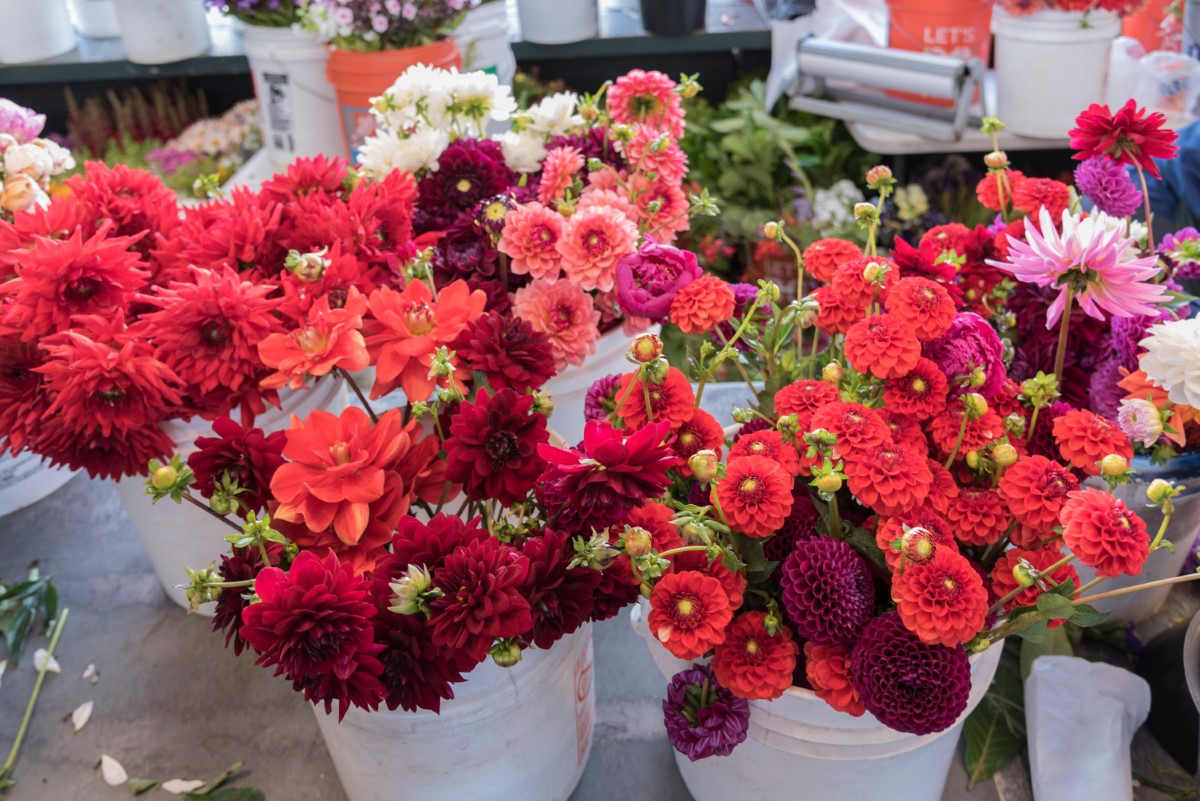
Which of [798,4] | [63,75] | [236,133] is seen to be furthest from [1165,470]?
[63,75]

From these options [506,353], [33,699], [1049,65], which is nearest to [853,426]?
[506,353]

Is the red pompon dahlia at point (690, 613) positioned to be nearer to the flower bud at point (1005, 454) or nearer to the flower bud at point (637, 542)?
the flower bud at point (637, 542)

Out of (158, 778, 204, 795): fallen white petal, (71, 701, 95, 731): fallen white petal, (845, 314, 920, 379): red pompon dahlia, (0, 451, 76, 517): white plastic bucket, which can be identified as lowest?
(158, 778, 204, 795): fallen white petal

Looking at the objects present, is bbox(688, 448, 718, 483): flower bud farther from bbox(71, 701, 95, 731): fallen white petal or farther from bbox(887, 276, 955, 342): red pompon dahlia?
bbox(71, 701, 95, 731): fallen white petal

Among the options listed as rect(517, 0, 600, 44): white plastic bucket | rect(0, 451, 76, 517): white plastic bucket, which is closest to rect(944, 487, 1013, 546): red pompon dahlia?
rect(0, 451, 76, 517): white plastic bucket

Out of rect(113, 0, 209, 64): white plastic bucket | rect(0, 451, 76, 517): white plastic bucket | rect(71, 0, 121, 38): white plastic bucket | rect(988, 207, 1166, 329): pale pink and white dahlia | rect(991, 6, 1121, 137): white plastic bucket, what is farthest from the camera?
rect(71, 0, 121, 38): white plastic bucket

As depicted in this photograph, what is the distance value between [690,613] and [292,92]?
171 cm

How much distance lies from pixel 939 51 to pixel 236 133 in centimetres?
170

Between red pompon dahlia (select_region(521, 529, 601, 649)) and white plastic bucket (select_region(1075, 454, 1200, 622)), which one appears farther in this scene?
white plastic bucket (select_region(1075, 454, 1200, 622))

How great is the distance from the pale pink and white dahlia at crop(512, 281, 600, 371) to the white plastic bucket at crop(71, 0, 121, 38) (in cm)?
226

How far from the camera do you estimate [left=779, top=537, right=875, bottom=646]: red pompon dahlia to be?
0.59 meters

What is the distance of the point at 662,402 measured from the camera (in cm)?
65

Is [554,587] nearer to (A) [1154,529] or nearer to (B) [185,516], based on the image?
(B) [185,516]

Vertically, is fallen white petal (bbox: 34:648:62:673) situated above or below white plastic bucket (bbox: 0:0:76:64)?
below
